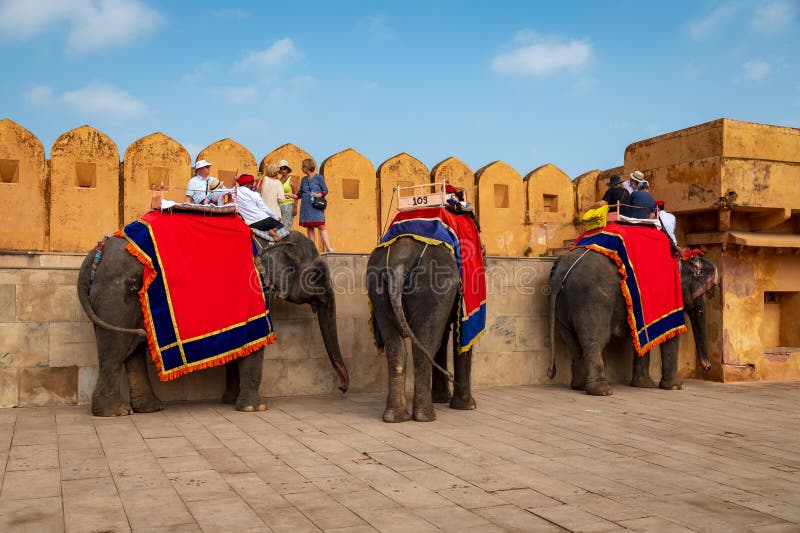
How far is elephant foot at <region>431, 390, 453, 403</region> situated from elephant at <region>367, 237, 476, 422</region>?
1159 millimetres

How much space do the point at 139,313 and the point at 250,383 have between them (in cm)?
120

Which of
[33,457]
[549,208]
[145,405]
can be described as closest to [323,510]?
[33,457]

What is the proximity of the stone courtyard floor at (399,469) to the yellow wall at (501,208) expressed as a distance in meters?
6.64

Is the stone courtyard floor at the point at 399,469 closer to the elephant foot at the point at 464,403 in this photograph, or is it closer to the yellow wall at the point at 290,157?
the elephant foot at the point at 464,403

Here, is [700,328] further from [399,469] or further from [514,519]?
[514,519]

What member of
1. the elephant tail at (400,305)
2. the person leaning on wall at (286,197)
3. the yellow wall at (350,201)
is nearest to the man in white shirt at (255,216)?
the elephant tail at (400,305)

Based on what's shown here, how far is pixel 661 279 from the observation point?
9.52 metres

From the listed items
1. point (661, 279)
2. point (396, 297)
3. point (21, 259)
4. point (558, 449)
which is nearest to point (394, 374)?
point (396, 297)

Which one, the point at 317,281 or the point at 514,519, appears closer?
the point at 514,519

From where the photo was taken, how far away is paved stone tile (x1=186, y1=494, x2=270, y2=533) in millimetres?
3814

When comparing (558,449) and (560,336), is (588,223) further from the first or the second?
(558,449)

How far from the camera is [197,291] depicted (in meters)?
7.18

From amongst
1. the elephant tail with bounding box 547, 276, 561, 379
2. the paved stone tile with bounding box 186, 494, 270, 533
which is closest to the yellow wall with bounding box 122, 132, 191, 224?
the elephant tail with bounding box 547, 276, 561, 379

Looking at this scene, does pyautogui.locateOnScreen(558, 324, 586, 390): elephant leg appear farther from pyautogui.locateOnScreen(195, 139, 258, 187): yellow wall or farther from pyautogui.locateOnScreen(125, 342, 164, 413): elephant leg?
pyautogui.locateOnScreen(195, 139, 258, 187): yellow wall
